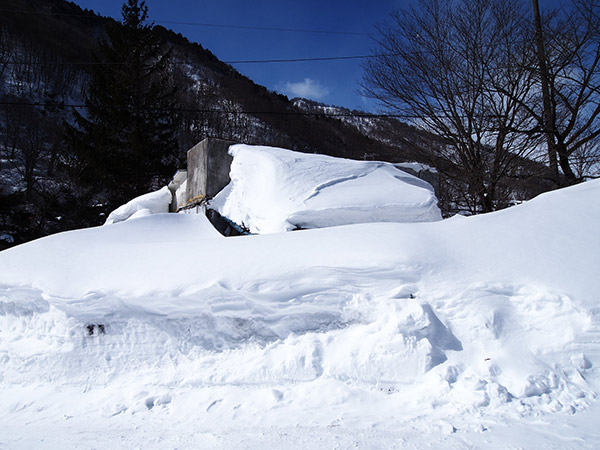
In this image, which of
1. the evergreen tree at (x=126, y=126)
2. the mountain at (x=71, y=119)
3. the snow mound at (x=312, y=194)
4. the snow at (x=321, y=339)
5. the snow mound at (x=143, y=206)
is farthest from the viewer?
the evergreen tree at (x=126, y=126)

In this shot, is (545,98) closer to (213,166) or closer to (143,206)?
(213,166)

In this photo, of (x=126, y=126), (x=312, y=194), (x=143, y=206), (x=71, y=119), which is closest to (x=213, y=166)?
(x=312, y=194)

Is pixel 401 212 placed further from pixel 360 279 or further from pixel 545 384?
pixel 545 384

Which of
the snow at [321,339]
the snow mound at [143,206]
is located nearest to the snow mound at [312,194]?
the snow at [321,339]

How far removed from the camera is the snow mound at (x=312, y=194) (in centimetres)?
468

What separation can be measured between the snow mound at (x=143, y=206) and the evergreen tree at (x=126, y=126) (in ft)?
39.7

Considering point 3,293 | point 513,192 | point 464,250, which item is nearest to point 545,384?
point 464,250

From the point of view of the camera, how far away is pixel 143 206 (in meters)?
8.13

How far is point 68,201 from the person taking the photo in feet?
58.2

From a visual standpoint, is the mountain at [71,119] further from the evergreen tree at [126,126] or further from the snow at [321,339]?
the snow at [321,339]

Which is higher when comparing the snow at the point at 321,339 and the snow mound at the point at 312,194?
the snow mound at the point at 312,194

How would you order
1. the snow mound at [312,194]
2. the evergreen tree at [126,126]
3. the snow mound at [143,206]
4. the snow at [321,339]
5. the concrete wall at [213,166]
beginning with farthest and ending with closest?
1. the evergreen tree at [126,126]
2. the snow mound at [143,206]
3. the concrete wall at [213,166]
4. the snow mound at [312,194]
5. the snow at [321,339]

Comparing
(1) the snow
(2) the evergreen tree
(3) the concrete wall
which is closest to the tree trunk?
(1) the snow

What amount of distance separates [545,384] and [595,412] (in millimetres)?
245
